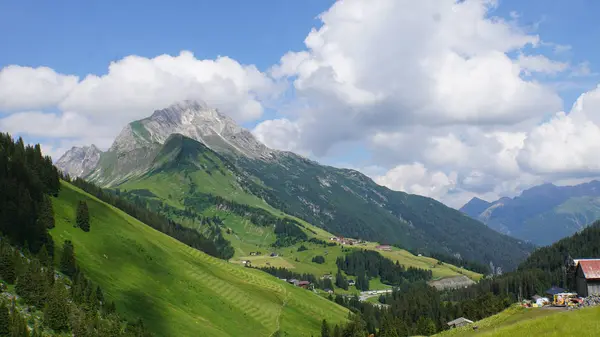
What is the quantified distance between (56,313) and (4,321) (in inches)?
400

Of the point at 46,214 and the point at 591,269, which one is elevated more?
the point at 591,269

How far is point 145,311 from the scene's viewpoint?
346 ft

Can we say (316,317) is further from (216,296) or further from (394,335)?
(394,335)

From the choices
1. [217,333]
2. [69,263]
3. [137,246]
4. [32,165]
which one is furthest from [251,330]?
[32,165]

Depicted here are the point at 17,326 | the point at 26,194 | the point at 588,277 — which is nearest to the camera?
the point at 17,326

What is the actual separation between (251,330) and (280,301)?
44385mm

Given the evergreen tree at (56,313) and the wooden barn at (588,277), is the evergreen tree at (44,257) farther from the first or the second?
the wooden barn at (588,277)

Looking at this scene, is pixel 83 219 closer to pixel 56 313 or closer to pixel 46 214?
pixel 46 214

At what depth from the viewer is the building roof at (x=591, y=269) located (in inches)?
4166

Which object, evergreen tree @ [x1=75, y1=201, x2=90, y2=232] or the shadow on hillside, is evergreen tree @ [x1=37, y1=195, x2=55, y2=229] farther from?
the shadow on hillside

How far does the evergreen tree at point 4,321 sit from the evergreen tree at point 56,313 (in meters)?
8.78

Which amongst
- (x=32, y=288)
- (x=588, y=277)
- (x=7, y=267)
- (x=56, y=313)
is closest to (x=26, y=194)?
(x=7, y=267)

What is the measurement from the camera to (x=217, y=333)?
113562 millimetres

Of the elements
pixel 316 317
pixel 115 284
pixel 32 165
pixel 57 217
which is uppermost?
pixel 32 165
